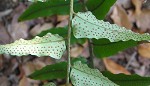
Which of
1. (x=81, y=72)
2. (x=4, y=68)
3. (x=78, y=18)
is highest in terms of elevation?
(x=78, y=18)

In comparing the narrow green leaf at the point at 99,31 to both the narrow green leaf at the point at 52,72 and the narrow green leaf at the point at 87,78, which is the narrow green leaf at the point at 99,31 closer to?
the narrow green leaf at the point at 87,78

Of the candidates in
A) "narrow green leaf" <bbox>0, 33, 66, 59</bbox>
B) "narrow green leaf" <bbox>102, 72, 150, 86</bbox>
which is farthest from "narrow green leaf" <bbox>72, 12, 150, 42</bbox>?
"narrow green leaf" <bbox>102, 72, 150, 86</bbox>

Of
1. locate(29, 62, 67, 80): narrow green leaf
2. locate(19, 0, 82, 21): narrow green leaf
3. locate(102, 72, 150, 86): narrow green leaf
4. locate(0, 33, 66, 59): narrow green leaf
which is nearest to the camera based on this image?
locate(0, 33, 66, 59): narrow green leaf

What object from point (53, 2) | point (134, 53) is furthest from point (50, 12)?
point (134, 53)

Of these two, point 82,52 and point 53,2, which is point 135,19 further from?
point 53,2

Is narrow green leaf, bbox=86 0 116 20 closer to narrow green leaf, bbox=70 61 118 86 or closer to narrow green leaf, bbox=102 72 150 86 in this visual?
narrow green leaf, bbox=102 72 150 86
